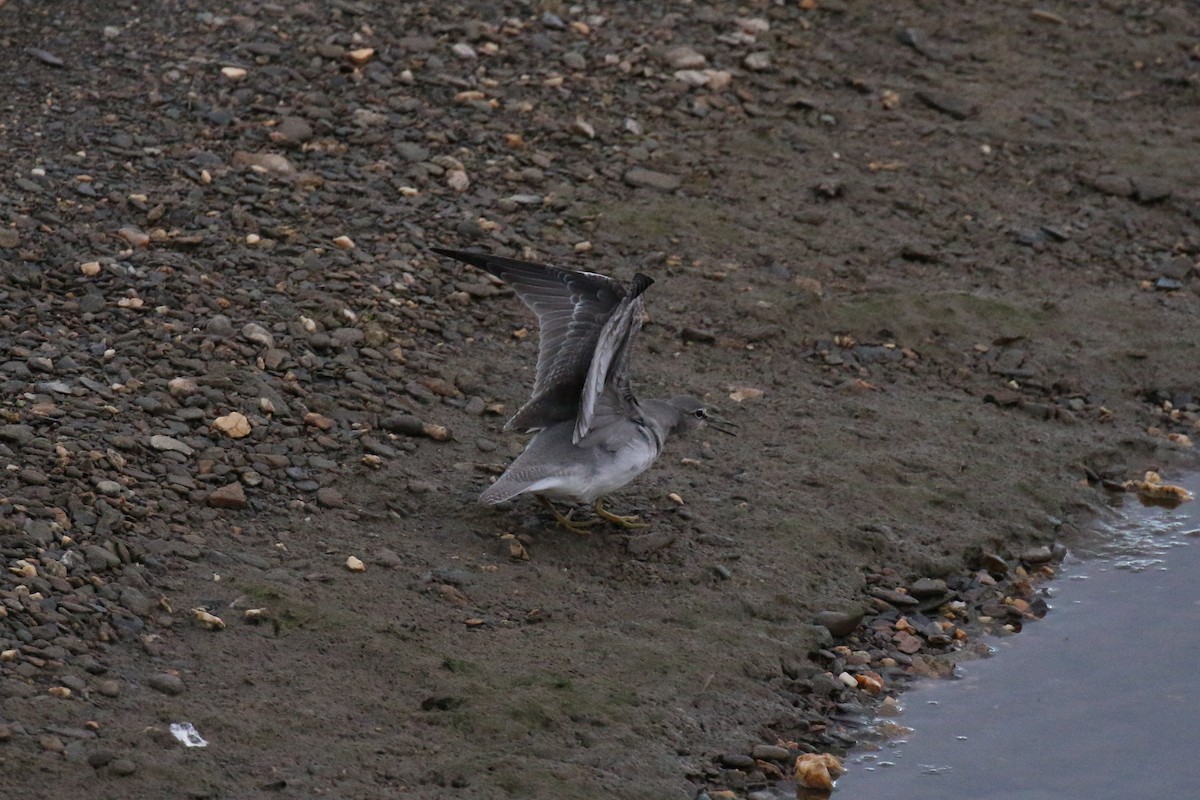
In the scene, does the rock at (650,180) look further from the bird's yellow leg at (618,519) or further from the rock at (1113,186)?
the bird's yellow leg at (618,519)

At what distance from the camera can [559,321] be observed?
276 inches

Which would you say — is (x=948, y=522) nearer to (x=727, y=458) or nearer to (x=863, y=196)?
(x=727, y=458)

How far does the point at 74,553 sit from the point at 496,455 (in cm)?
207

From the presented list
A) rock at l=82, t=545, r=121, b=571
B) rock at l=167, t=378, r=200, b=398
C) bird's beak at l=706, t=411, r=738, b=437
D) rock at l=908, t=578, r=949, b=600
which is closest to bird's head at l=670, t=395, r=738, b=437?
bird's beak at l=706, t=411, r=738, b=437

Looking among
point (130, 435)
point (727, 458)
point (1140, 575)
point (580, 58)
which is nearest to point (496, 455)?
point (727, 458)

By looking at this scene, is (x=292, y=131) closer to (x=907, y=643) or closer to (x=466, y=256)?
(x=466, y=256)

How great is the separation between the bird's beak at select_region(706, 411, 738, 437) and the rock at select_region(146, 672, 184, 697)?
3055 mm

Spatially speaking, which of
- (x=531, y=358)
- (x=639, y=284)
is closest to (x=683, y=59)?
(x=531, y=358)

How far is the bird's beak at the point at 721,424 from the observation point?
7.64m

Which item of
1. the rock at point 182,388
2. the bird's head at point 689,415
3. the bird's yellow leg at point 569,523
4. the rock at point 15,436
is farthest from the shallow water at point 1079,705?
the rock at point 15,436

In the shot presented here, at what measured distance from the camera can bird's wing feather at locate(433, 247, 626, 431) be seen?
688cm

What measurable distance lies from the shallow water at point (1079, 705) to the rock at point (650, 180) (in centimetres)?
334

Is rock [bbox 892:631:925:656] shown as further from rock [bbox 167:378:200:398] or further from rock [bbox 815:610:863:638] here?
rock [bbox 167:378:200:398]

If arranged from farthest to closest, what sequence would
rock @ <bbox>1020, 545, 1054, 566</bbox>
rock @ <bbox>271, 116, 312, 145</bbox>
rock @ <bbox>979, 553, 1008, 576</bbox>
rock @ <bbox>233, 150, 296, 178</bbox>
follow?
1. rock @ <bbox>271, 116, 312, 145</bbox>
2. rock @ <bbox>233, 150, 296, 178</bbox>
3. rock @ <bbox>1020, 545, 1054, 566</bbox>
4. rock @ <bbox>979, 553, 1008, 576</bbox>
